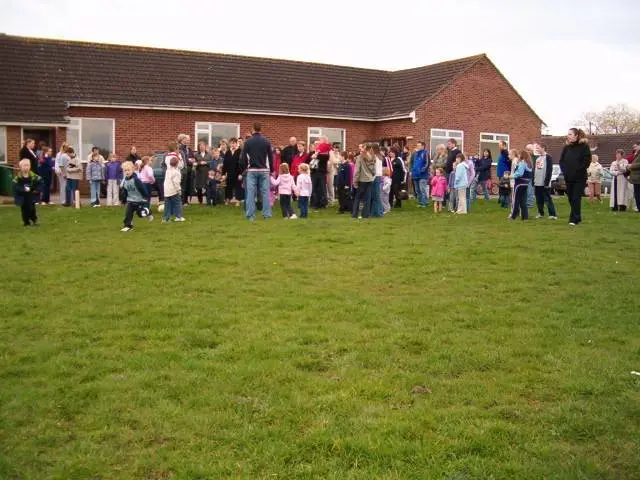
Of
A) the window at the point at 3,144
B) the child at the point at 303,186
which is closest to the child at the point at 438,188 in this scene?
the child at the point at 303,186

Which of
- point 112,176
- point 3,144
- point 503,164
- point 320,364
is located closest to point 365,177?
point 503,164

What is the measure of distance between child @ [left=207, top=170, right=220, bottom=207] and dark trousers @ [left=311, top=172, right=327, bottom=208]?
111 inches

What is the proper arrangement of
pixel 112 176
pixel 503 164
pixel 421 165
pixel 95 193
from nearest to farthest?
pixel 95 193, pixel 112 176, pixel 421 165, pixel 503 164

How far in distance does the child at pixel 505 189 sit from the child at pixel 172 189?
9038 mm

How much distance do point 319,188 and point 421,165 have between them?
330 centimetres

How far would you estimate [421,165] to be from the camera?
21.5 metres

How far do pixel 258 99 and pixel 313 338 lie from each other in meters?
25.0

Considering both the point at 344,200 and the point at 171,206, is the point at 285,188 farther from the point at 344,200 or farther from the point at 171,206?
the point at 344,200

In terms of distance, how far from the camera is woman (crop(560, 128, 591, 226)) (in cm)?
1552

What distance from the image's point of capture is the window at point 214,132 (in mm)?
29734

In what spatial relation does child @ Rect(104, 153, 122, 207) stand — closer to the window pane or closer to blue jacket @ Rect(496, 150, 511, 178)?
the window pane

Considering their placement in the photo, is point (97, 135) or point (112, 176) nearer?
point (112, 176)

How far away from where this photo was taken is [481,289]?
938 centimetres

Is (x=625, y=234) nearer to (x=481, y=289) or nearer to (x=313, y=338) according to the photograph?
(x=481, y=289)
